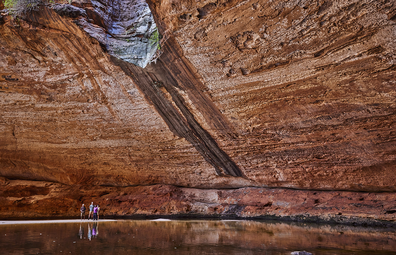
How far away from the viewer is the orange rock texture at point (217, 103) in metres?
6.81

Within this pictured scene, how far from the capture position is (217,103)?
9.64 meters

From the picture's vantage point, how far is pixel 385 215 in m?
9.82

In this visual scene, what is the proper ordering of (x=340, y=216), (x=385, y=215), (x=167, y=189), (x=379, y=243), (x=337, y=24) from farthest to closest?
1. (x=167, y=189)
2. (x=340, y=216)
3. (x=385, y=215)
4. (x=337, y=24)
5. (x=379, y=243)

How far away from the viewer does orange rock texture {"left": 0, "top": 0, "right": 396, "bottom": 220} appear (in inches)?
268

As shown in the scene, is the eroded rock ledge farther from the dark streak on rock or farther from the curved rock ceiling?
the dark streak on rock

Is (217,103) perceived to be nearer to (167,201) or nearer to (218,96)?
(218,96)

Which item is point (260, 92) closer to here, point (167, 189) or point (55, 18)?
point (55, 18)

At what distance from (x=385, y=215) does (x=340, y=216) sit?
5.04 feet

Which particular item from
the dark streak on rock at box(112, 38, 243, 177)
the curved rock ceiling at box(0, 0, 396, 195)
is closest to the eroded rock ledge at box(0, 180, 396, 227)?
the curved rock ceiling at box(0, 0, 396, 195)

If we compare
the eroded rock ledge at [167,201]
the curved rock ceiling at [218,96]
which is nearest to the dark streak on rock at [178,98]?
the curved rock ceiling at [218,96]

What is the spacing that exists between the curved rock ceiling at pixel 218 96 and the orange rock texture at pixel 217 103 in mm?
42

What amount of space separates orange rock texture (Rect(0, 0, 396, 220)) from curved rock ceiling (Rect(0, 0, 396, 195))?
42mm

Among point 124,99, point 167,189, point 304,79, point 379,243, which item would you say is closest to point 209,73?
point 304,79

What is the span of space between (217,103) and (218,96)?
37 cm
